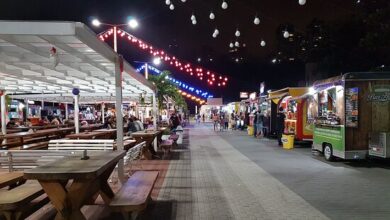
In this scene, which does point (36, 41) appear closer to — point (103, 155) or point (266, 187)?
point (103, 155)

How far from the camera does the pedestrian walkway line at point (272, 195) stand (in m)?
6.69

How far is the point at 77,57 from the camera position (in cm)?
842

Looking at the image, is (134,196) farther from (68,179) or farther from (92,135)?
(92,135)

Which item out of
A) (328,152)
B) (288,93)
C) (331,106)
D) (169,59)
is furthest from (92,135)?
(169,59)

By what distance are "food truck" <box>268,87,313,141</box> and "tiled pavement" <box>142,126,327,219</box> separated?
7097mm

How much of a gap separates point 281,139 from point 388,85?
6715 millimetres

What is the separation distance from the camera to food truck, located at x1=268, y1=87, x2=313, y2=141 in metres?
18.5

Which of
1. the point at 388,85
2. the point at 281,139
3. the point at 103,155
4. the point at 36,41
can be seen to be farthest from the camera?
the point at 281,139

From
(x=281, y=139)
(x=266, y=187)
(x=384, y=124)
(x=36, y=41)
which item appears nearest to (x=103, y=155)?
(x=36, y=41)

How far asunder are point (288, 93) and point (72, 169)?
54.8 feet

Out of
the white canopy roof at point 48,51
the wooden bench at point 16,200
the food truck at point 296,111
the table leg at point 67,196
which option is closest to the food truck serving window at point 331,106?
the food truck at point 296,111

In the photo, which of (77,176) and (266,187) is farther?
(266,187)

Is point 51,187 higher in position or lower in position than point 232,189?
higher

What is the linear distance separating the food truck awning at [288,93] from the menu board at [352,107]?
764 centimetres
